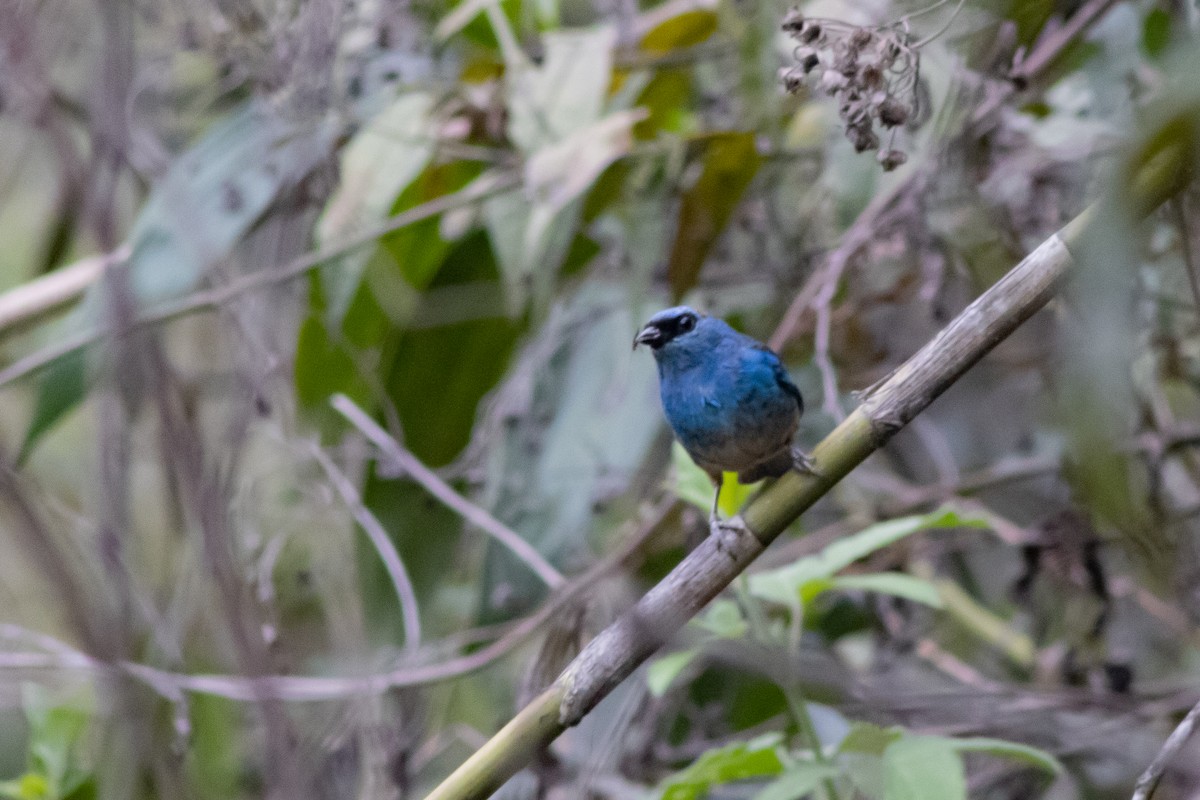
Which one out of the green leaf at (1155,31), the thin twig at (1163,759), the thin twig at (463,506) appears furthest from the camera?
the thin twig at (463,506)

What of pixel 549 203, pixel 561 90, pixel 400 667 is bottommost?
pixel 400 667

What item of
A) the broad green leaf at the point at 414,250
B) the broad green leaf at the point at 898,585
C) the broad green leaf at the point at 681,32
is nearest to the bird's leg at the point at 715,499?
the broad green leaf at the point at 898,585

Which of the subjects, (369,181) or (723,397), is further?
(369,181)

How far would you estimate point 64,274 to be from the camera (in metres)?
4.10

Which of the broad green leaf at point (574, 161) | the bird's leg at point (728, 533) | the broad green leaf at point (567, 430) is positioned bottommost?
the broad green leaf at point (567, 430)

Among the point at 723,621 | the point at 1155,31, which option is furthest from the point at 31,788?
the point at 1155,31

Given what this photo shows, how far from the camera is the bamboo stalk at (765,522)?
54.9 inches

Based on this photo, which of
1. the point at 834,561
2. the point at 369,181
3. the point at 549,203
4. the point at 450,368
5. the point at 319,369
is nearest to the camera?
the point at 834,561

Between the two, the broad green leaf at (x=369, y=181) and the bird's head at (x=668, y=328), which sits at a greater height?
the broad green leaf at (x=369, y=181)

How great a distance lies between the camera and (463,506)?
10.3 feet

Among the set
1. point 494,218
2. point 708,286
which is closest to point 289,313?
point 494,218

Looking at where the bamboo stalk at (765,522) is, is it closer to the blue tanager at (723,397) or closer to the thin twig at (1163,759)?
the thin twig at (1163,759)

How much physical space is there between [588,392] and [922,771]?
2078 mm

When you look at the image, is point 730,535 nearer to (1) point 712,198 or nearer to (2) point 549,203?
(2) point 549,203
